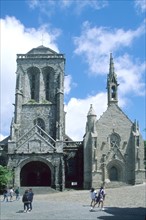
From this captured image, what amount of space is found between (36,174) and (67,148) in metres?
5.66

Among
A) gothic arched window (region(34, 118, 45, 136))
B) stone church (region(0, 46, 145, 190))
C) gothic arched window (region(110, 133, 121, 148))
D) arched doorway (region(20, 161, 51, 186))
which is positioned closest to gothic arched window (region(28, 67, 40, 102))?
stone church (region(0, 46, 145, 190))

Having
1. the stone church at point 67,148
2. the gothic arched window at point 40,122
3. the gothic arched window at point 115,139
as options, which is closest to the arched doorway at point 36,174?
the stone church at point 67,148

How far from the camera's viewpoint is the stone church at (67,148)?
5047 cm

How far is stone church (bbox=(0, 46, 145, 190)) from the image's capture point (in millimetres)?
50469

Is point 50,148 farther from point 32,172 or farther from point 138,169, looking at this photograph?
point 138,169

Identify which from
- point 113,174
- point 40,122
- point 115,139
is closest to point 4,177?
point 40,122

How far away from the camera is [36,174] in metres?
53.9

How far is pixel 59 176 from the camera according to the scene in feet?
164

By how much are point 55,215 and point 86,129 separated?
95.7 ft

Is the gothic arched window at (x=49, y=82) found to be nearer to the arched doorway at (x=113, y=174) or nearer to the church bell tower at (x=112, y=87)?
the church bell tower at (x=112, y=87)

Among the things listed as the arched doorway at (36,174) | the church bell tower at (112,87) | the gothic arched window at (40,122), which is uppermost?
the church bell tower at (112,87)

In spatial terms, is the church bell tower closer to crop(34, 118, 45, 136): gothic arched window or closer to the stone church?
the stone church

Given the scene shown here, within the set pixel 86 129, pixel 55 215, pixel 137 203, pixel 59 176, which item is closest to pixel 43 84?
pixel 86 129

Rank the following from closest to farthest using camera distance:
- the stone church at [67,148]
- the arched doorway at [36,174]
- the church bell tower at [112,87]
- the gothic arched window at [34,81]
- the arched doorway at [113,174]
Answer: the stone church at [67,148] → the arched doorway at [113,174] → the arched doorway at [36,174] → the church bell tower at [112,87] → the gothic arched window at [34,81]
